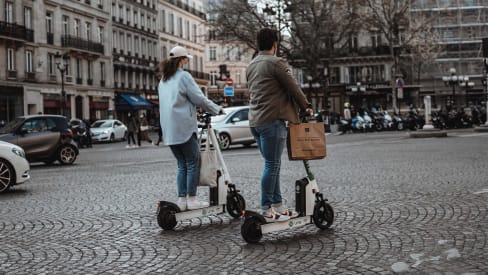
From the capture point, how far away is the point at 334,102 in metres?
73.1

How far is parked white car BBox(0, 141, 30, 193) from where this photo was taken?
11602 millimetres

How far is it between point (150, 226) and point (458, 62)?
7563cm

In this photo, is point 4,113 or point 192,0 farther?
point 192,0

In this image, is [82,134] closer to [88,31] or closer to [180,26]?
[88,31]

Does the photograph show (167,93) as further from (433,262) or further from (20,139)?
(20,139)

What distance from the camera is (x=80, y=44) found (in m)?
53.7

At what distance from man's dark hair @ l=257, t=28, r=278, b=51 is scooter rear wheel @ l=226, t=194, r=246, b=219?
1.92 metres

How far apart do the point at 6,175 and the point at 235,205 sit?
5788 millimetres

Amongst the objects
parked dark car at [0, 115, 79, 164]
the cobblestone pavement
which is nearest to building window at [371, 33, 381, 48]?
parked dark car at [0, 115, 79, 164]

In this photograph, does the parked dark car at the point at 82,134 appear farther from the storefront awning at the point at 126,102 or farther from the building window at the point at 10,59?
the storefront awning at the point at 126,102

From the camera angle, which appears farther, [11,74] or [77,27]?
[77,27]

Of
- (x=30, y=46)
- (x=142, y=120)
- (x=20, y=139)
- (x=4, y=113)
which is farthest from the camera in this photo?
(x=30, y=46)

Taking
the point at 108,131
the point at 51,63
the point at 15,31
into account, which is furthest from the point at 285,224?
the point at 51,63

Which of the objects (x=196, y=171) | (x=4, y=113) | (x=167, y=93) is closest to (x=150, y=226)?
(x=196, y=171)
